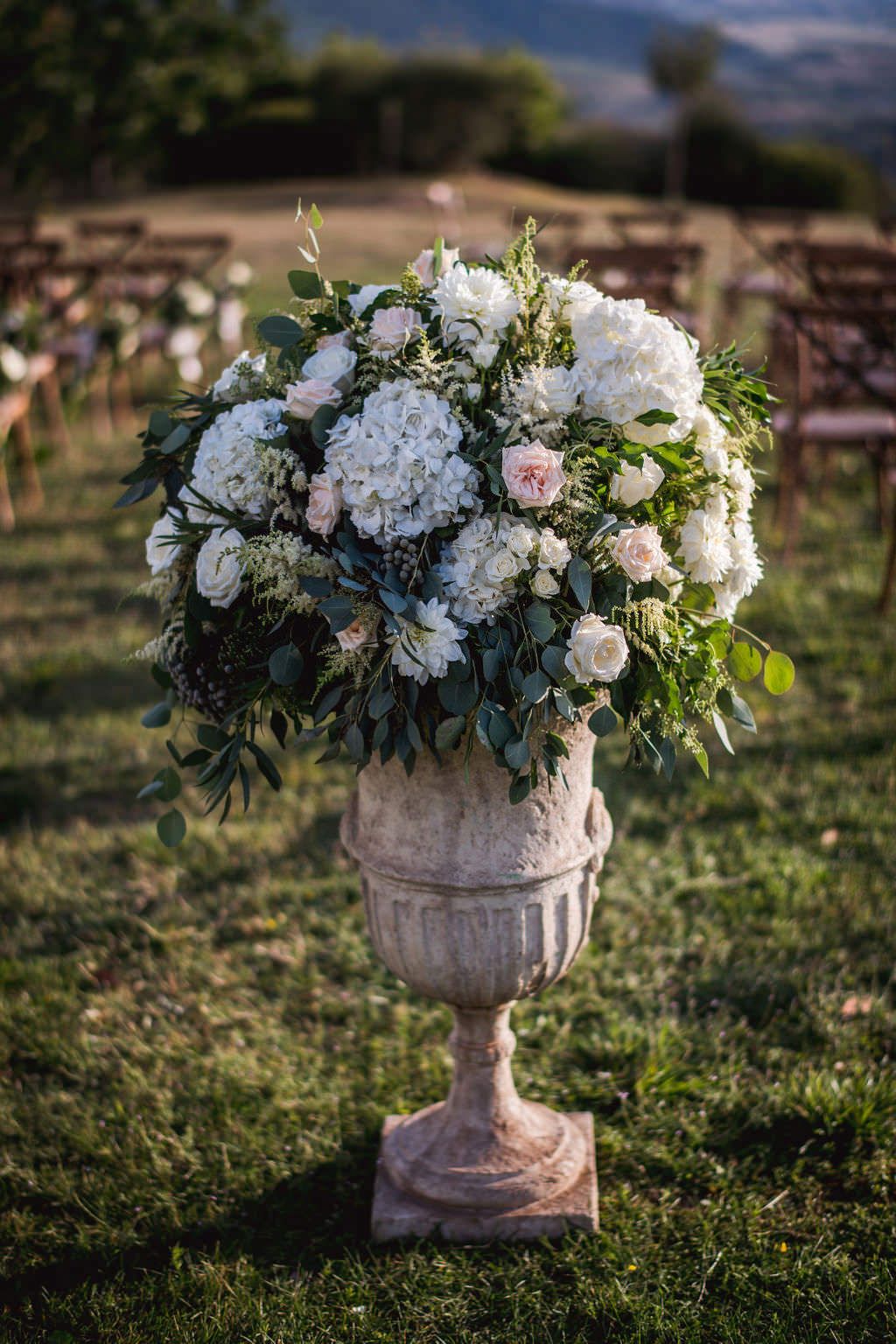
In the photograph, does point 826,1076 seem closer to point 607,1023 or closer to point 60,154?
point 607,1023

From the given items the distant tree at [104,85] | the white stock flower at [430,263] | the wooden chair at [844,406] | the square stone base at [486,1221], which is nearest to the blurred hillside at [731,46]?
the wooden chair at [844,406]

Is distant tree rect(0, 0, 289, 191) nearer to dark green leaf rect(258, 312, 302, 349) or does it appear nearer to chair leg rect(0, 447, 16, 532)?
A: chair leg rect(0, 447, 16, 532)

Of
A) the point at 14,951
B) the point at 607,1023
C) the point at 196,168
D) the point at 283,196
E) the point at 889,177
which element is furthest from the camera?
the point at 196,168

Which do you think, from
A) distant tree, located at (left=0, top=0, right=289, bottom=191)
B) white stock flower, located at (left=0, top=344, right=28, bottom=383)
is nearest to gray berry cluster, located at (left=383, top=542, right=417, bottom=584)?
white stock flower, located at (left=0, top=344, right=28, bottom=383)

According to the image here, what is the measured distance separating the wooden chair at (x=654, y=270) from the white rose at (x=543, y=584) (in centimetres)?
470

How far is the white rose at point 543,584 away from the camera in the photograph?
1657mm

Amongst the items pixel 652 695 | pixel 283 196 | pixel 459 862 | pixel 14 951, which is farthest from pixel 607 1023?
pixel 283 196

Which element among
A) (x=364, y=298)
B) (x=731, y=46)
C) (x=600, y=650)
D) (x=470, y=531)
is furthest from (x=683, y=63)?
(x=600, y=650)

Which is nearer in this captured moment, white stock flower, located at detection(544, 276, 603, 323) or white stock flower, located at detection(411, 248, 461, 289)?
white stock flower, located at detection(544, 276, 603, 323)

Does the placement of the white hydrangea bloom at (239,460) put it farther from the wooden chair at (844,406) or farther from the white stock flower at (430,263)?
the wooden chair at (844,406)

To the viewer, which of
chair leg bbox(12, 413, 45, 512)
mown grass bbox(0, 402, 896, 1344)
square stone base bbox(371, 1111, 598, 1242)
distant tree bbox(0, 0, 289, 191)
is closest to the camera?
mown grass bbox(0, 402, 896, 1344)

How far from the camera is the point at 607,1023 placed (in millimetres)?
2764

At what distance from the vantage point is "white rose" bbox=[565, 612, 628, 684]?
161 cm

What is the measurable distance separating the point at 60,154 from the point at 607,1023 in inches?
1122
